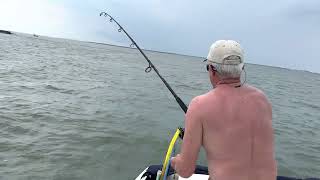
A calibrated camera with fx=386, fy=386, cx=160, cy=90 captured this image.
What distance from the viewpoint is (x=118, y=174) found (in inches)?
343

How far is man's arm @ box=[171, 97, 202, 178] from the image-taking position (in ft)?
9.77

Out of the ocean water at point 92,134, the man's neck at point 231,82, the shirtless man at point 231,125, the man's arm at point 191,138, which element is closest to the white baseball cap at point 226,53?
the shirtless man at point 231,125

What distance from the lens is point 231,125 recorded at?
294 cm

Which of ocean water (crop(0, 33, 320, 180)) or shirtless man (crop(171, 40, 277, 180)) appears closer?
shirtless man (crop(171, 40, 277, 180))

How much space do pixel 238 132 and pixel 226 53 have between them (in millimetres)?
616

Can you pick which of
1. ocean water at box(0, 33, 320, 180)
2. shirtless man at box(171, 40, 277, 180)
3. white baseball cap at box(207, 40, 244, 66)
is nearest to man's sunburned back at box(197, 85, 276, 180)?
shirtless man at box(171, 40, 277, 180)

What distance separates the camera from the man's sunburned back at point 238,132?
9.66 feet

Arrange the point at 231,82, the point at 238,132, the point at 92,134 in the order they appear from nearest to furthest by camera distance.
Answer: the point at 238,132 < the point at 231,82 < the point at 92,134

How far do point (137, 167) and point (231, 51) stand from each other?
6683mm

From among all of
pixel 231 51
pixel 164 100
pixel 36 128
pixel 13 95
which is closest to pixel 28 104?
pixel 13 95

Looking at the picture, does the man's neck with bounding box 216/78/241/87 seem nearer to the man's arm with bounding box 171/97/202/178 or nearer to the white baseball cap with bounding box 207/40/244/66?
the white baseball cap with bounding box 207/40/244/66

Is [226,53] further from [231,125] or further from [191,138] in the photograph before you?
[191,138]

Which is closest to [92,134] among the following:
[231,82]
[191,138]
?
[191,138]

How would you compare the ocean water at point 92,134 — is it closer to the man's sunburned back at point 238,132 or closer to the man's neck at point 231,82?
the man's sunburned back at point 238,132
